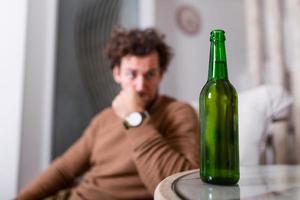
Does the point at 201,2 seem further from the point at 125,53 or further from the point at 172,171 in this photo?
the point at 172,171

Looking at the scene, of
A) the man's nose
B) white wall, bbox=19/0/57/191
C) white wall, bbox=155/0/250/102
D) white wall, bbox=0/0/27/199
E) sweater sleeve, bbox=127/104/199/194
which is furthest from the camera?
white wall, bbox=155/0/250/102

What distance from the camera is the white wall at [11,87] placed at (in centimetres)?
128

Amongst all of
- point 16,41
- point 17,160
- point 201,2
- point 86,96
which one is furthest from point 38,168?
point 201,2

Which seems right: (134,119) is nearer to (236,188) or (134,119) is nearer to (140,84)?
(140,84)

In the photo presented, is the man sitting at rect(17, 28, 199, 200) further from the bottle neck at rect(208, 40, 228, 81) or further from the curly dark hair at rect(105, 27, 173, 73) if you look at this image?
the bottle neck at rect(208, 40, 228, 81)

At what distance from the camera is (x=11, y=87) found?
136 centimetres

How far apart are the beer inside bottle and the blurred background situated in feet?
2.42

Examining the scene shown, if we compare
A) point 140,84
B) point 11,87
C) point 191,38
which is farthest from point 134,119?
point 191,38

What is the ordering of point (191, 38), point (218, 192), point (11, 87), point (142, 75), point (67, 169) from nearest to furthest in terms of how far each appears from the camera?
point (218, 192) < point (142, 75) < point (67, 169) < point (11, 87) < point (191, 38)

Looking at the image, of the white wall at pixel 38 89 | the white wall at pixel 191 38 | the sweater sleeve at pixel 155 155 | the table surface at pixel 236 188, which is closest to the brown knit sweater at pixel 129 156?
the sweater sleeve at pixel 155 155

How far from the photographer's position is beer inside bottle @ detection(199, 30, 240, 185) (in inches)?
19.8

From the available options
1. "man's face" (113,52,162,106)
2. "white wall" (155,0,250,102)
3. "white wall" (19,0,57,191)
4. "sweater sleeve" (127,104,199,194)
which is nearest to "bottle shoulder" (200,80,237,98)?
"sweater sleeve" (127,104,199,194)

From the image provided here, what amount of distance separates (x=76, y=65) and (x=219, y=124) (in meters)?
1.37

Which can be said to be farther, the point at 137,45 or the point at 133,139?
the point at 137,45
